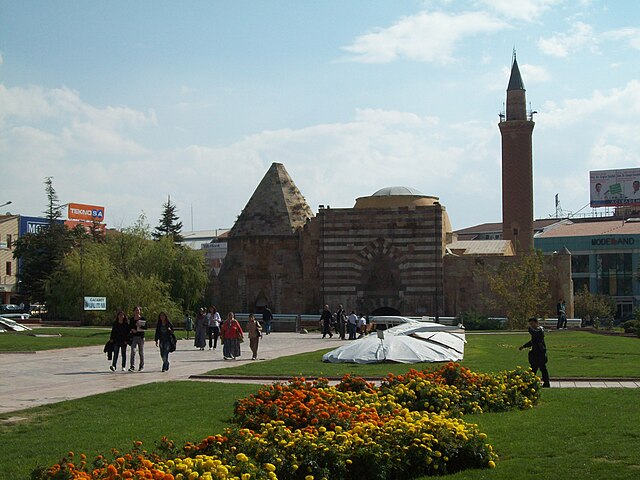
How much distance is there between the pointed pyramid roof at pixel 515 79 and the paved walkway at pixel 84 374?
4064 centimetres

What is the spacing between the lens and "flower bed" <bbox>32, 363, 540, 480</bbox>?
27.4 feet

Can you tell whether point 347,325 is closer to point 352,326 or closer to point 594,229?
point 352,326

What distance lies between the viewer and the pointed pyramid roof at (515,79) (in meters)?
66.1

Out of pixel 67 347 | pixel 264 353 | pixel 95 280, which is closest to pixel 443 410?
pixel 264 353

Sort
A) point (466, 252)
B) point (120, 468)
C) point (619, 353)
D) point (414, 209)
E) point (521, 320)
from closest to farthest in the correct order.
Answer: point (120, 468)
point (619, 353)
point (521, 320)
point (414, 209)
point (466, 252)

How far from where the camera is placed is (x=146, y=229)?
56562 millimetres

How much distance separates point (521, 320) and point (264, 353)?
20281mm

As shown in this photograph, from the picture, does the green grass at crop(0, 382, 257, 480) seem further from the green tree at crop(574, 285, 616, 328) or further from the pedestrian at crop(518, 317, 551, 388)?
the green tree at crop(574, 285, 616, 328)

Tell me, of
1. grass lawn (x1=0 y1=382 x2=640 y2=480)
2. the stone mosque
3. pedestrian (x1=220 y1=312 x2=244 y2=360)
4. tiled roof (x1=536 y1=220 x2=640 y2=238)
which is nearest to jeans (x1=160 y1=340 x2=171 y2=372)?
pedestrian (x1=220 y1=312 x2=244 y2=360)

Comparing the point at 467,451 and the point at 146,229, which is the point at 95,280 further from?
the point at 467,451

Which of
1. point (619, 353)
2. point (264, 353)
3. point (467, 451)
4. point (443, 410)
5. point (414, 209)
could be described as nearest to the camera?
point (467, 451)

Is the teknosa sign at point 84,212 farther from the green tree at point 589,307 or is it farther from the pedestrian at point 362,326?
the pedestrian at point 362,326

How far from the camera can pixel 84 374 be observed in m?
20.8

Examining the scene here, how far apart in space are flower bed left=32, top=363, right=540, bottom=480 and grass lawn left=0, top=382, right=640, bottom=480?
1.49 feet
